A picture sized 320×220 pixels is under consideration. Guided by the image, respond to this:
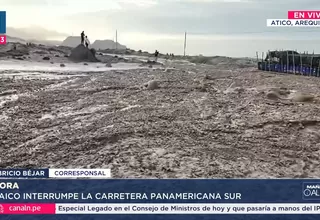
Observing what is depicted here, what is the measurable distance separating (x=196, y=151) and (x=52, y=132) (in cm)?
177

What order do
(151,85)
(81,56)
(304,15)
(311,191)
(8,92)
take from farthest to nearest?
(81,56)
(151,85)
(8,92)
(304,15)
(311,191)

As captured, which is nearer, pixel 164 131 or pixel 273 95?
pixel 164 131

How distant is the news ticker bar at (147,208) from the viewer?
6.92 ft

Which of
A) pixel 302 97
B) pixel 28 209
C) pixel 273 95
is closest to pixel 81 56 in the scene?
pixel 273 95

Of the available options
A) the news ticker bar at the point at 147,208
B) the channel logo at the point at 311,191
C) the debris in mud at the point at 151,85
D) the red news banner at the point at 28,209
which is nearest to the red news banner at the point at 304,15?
the channel logo at the point at 311,191

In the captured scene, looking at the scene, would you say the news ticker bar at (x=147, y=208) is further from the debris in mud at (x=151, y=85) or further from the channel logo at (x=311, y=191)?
the debris in mud at (x=151, y=85)

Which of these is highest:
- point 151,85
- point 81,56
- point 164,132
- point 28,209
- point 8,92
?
point 81,56

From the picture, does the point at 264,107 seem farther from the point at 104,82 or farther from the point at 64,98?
the point at 104,82

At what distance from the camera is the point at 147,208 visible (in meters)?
2.12

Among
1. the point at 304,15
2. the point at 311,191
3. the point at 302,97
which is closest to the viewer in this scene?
the point at 311,191

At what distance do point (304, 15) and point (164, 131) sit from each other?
2078 mm

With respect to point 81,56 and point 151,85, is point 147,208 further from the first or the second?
point 81,56

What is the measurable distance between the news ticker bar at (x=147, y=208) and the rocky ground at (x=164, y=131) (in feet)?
1.99

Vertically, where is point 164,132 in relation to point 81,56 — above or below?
below
